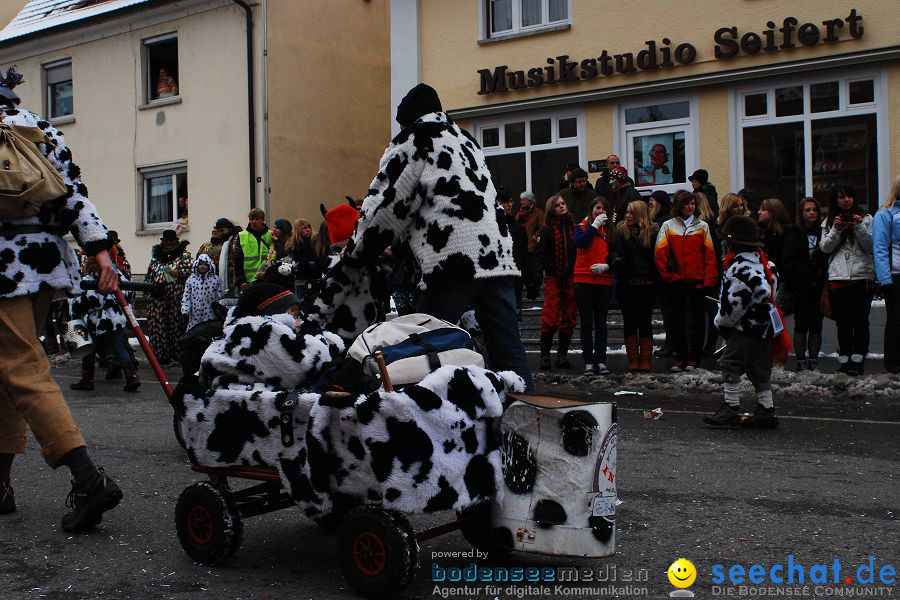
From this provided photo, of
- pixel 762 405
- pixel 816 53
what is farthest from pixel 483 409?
pixel 816 53

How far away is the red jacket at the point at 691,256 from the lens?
442 inches

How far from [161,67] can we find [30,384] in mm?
20028

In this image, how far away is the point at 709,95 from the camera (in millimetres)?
15938

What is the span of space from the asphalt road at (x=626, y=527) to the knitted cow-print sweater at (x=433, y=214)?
1.22 meters

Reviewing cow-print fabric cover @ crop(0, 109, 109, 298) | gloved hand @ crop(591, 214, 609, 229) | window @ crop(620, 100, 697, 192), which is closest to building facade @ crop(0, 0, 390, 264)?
window @ crop(620, 100, 697, 192)

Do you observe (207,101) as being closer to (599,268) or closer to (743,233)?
(599,268)

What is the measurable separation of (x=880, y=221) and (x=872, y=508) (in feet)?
18.7

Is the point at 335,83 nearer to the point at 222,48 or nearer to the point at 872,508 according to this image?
the point at 222,48

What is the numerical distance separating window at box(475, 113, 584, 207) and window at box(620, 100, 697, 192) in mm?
931

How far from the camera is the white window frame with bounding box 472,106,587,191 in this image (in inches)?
679

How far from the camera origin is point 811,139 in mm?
15305

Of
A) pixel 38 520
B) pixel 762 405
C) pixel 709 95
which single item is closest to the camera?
pixel 38 520

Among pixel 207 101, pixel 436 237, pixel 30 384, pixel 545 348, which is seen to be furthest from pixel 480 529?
pixel 207 101

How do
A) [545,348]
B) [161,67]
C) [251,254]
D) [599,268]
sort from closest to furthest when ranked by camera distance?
[599,268] < [545,348] < [251,254] < [161,67]
